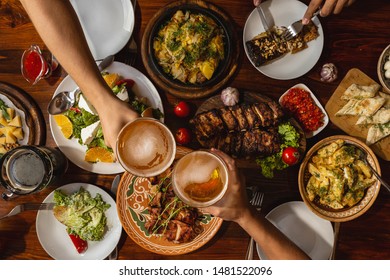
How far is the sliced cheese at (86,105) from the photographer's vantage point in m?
2.51

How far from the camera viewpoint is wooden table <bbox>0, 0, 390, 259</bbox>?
2.68 metres

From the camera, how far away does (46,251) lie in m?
2.62

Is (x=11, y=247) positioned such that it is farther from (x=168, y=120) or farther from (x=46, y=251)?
(x=168, y=120)

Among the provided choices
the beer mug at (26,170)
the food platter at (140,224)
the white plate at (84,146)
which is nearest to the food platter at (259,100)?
the white plate at (84,146)

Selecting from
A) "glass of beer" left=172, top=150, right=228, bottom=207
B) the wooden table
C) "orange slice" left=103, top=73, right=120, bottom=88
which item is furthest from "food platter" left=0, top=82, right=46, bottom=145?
"glass of beer" left=172, top=150, right=228, bottom=207

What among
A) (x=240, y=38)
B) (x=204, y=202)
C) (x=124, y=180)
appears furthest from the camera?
(x=240, y=38)

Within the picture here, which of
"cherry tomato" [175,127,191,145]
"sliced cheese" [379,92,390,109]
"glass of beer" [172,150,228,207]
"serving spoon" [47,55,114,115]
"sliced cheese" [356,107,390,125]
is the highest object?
"serving spoon" [47,55,114,115]

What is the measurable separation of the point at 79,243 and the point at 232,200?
3.84ft

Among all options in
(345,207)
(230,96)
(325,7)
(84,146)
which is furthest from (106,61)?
(345,207)

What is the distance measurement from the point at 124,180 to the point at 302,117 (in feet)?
4.41

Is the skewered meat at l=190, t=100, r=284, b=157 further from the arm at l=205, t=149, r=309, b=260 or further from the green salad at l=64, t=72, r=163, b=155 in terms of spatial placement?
the arm at l=205, t=149, r=309, b=260

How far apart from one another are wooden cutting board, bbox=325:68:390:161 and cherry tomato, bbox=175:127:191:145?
1.05m

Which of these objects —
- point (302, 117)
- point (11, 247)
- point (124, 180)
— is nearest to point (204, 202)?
point (124, 180)

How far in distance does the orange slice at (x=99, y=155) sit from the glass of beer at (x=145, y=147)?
72cm
